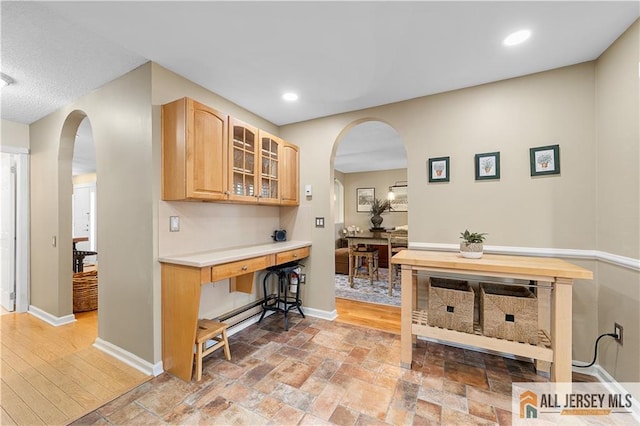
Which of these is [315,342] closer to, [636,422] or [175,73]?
[636,422]

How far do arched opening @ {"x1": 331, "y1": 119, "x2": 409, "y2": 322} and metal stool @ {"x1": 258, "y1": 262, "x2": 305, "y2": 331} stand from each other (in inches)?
38.6

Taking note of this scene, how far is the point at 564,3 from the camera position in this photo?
148 centimetres

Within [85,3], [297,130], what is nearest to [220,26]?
[85,3]

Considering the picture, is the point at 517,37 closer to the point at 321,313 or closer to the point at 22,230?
the point at 321,313

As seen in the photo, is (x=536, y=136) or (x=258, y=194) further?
(x=258, y=194)

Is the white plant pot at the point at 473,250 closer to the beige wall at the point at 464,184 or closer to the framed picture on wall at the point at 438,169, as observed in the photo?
the beige wall at the point at 464,184

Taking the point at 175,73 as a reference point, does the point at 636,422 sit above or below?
below

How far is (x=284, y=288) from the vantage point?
10.6 ft

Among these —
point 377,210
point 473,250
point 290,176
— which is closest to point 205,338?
point 290,176

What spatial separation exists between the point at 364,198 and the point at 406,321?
5.02 m

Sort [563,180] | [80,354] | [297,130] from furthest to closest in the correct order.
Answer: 1. [297,130]
2. [80,354]
3. [563,180]

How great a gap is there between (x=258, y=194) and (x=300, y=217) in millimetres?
808

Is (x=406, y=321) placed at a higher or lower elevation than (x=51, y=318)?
higher

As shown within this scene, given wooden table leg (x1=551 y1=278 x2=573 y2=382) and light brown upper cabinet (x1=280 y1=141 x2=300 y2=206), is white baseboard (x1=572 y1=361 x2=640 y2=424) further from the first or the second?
light brown upper cabinet (x1=280 y1=141 x2=300 y2=206)
